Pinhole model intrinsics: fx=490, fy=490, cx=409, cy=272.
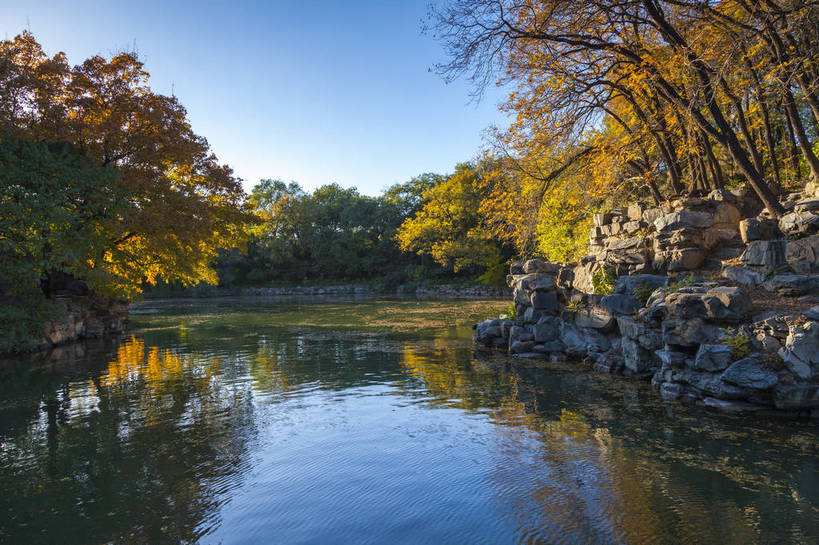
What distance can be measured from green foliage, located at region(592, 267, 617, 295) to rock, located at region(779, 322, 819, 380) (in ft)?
16.9

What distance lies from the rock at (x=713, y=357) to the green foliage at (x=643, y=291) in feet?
8.16

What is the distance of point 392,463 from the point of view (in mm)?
6320

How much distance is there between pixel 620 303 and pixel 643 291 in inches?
21.7

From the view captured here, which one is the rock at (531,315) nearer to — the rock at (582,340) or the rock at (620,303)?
the rock at (582,340)

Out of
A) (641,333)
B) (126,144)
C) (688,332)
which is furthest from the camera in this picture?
(126,144)

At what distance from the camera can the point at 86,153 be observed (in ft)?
54.0

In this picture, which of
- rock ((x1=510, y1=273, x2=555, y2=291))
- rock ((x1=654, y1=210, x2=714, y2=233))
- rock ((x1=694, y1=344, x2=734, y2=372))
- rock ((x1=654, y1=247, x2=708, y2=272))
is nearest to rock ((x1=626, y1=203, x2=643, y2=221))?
rock ((x1=654, y1=210, x2=714, y2=233))

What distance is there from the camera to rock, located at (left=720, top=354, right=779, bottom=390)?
291 inches

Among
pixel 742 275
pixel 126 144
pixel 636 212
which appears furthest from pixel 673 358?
pixel 126 144

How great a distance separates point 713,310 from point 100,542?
30.7ft

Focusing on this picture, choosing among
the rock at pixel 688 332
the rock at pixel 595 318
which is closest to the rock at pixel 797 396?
the rock at pixel 688 332

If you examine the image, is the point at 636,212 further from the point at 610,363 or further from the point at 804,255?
the point at 610,363

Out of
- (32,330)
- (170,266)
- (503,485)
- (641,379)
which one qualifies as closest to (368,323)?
(170,266)

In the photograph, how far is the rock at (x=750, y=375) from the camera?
7387 mm
